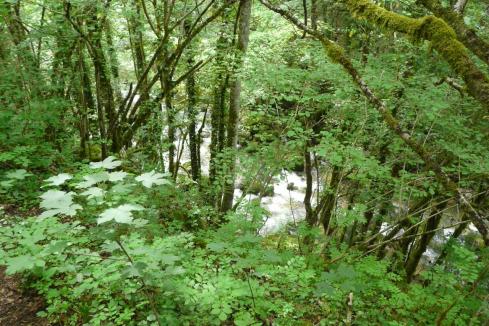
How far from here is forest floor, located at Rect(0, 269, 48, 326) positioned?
136 inches

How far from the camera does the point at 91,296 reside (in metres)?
3.58

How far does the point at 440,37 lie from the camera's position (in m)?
2.85

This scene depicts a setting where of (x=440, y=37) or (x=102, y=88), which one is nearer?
(x=440, y=37)

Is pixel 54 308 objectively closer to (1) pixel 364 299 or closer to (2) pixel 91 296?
(2) pixel 91 296

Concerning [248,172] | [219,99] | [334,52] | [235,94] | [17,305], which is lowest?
Answer: [17,305]

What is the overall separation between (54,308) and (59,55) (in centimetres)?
548

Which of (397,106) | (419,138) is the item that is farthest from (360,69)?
(419,138)

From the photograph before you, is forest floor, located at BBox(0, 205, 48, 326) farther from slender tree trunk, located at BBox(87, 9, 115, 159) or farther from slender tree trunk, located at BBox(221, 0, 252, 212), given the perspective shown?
slender tree trunk, located at BBox(87, 9, 115, 159)

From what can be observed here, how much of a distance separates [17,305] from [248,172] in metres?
4.11

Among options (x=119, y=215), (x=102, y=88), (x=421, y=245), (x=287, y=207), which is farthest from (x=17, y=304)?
(x=287, y=207)

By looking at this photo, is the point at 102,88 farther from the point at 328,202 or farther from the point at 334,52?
the point at 328,202

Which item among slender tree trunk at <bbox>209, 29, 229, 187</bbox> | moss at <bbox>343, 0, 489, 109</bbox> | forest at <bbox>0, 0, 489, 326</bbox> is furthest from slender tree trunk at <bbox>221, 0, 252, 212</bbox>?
moss at <bbox>343, 0, 489, 109</bbox>

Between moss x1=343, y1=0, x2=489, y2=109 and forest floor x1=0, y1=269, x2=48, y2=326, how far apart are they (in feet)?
14.3

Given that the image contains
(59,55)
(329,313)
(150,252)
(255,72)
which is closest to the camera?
(150,252)
